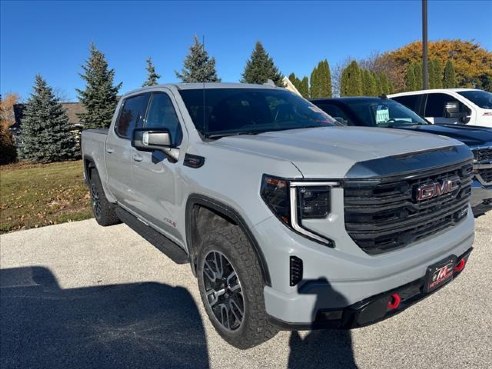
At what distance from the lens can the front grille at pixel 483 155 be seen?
4.98 m

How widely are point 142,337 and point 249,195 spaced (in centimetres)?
160

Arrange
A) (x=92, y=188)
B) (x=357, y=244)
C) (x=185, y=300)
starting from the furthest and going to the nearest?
1. (x=92, y=188)
2. (x=185, y=300)
3. (x=357, y=244)

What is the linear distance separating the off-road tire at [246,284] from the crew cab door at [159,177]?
83cm

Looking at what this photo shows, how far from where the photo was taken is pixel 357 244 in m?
2.45

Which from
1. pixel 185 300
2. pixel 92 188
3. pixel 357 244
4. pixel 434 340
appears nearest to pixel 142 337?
pixel 185 300

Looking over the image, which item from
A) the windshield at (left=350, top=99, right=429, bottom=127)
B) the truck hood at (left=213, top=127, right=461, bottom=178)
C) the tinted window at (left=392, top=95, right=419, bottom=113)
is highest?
the tinted window at (left=392, top=95, right=419, bottom=113)

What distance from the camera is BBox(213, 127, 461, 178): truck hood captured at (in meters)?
2.46

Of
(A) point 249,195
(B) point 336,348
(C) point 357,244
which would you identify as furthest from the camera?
(B) point 336,348

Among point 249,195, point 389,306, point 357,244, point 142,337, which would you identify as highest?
point 249,195

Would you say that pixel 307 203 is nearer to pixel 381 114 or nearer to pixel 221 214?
pixel 221 214

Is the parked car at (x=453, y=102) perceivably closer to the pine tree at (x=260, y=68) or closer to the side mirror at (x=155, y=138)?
the side mirror at (x=155, y=138)

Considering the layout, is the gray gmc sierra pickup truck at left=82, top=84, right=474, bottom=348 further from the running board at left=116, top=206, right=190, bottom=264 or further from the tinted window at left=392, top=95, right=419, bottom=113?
the tinted window at left=392, top=95, right=419, bottom=113

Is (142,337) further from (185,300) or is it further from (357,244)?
(357,244)

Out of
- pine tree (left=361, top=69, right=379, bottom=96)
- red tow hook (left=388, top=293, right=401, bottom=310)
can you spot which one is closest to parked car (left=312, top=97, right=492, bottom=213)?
red tow hook (left=388, top=293, right=401, bottom=310)
